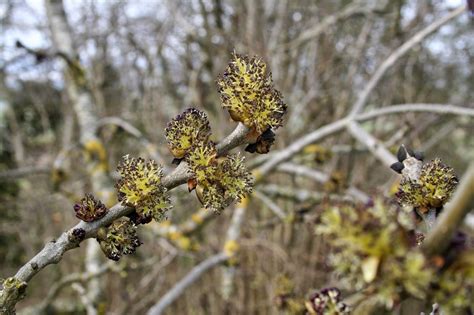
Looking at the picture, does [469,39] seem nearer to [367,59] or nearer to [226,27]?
[367,59]

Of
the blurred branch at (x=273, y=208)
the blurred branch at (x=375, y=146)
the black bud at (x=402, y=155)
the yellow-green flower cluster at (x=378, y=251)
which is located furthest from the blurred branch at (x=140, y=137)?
the yellow-green flower cluster at (x=378, y=251)

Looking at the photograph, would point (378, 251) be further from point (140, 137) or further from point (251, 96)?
point (140, 137)

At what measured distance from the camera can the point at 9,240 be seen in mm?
7699

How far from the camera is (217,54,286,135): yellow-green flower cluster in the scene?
964 mm

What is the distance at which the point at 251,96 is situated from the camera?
38.1 inches

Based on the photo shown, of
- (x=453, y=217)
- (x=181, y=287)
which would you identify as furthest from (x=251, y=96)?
(x=181, y=287)

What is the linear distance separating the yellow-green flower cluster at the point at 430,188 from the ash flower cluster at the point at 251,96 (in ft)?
0.96

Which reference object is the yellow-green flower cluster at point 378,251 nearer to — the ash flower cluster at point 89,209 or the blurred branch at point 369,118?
the ash flower cluster at point 89,209

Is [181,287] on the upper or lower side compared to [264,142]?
upper

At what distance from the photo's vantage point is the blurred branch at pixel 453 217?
0.55 meters

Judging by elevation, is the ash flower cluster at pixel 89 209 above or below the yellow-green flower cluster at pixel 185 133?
below

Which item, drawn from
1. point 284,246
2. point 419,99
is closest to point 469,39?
point 419,99

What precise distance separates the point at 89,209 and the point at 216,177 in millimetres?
258

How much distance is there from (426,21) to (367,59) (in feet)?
2.77
